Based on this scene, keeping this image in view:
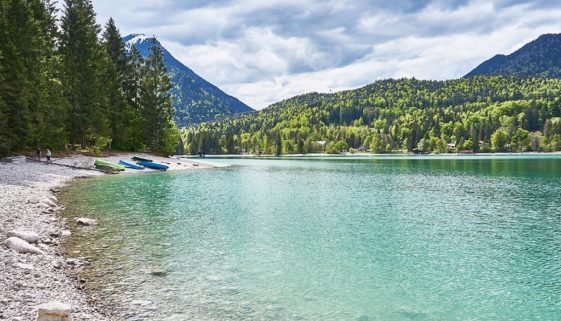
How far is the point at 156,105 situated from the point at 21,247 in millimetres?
88012

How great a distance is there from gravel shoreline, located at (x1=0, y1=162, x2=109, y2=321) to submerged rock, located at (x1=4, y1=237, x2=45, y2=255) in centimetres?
24

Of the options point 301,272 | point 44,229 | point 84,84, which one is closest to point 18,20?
point 84,84

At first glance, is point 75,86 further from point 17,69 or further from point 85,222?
point 85,222

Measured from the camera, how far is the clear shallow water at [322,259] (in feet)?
45.3

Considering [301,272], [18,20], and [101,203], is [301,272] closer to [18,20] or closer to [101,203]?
[101,203]

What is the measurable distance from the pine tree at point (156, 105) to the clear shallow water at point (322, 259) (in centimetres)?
6573

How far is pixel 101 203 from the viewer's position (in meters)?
34.7

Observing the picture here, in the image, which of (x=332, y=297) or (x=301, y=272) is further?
(x=301, y=272)

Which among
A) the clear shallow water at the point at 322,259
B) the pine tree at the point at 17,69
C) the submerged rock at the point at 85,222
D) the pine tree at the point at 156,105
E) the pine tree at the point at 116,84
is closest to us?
the clear shallow water at the point at 322,259

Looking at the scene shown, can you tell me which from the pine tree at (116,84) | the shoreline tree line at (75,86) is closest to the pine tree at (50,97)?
the shoreline tree line at (75,86)

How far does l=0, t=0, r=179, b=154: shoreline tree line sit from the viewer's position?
57.7 meters

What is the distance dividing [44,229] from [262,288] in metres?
14.1

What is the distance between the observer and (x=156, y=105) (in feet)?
332

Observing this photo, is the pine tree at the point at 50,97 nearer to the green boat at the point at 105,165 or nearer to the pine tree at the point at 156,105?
the green boat at the point at 105,165
